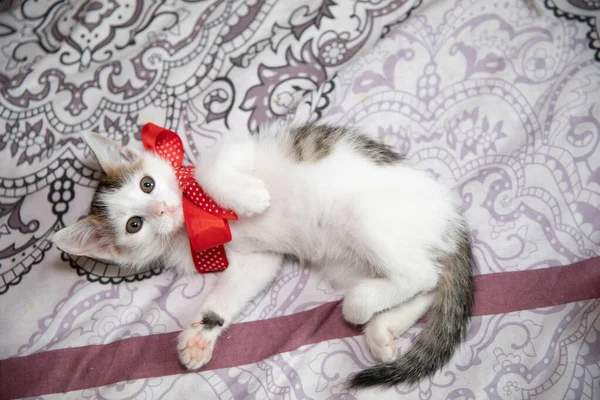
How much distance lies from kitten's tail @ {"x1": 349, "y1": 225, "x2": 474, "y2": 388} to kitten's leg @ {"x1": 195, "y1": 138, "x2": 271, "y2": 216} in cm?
51

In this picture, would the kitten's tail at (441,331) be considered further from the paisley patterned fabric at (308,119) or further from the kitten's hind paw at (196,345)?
the kitten's hind paw at (196,345)

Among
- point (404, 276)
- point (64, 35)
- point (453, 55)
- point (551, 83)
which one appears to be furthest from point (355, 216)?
point (64, 35)

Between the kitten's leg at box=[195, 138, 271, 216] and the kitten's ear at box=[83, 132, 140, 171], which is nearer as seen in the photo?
the kitten's leg at box=[195, 138, 271, 216]

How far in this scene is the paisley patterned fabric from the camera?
1116mm

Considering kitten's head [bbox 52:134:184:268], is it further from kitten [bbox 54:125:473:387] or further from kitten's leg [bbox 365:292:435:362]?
kitten's leg [bbox 365:292:435:362]

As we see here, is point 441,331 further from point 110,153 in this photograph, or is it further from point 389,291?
point 110,153

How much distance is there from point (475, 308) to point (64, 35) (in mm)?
1670

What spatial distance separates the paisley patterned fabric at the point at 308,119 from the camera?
1116mm

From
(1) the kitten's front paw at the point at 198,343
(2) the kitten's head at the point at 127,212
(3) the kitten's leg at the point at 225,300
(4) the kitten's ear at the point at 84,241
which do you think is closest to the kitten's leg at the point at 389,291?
(3) the kitten's leg at the point at 225,300

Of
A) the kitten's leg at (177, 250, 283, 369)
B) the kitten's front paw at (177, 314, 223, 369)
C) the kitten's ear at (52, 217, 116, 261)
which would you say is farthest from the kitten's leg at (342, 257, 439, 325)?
the kitten's ear at (52, 217, 116, 261)

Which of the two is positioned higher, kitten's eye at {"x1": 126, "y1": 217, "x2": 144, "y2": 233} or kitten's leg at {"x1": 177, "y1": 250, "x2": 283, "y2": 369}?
kitten's eye at {"x1": 126, "y1": 217, "x2": 144, "y2": 233}

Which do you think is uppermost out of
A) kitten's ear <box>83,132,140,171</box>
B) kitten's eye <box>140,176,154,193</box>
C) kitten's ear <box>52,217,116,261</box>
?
kitten's ear <box>83,132,140,171</box>

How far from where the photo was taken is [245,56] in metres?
1.46

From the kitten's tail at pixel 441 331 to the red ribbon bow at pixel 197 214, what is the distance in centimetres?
50
